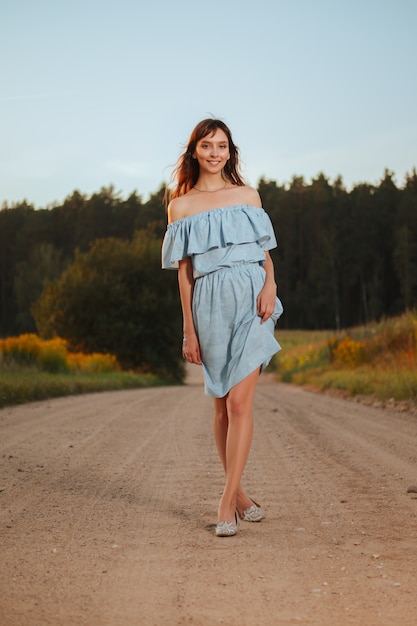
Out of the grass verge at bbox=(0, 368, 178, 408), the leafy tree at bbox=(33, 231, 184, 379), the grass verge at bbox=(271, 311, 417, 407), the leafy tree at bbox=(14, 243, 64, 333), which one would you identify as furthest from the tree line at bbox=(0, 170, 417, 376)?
the grass verge at bbox=(0, 368, 178, 408)

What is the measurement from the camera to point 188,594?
329cm

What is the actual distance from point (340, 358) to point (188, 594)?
2026 cm

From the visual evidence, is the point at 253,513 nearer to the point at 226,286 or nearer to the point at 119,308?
the point at 226,286

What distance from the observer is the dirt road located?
3131mm

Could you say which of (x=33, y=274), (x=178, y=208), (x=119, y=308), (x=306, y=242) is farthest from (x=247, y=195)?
(x=306, y=242)

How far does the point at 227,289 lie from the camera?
15.2ft

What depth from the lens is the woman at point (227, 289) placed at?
463 centimetres

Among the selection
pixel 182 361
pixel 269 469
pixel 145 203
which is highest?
pixel 145 203

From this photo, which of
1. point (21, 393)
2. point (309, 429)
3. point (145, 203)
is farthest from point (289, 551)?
point (145, 203)

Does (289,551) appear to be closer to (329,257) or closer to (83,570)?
(83,570)

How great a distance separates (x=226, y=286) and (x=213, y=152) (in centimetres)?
78

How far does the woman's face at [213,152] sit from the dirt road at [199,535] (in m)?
2.01

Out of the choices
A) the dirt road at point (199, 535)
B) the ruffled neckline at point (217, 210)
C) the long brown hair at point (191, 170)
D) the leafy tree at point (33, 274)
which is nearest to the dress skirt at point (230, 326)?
the ruffled neckline at point (217, 210)

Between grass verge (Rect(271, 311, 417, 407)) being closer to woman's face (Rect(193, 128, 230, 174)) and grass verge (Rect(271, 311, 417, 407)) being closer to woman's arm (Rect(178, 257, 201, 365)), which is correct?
woman's arm (Rect(178, 257, 201, 365))
